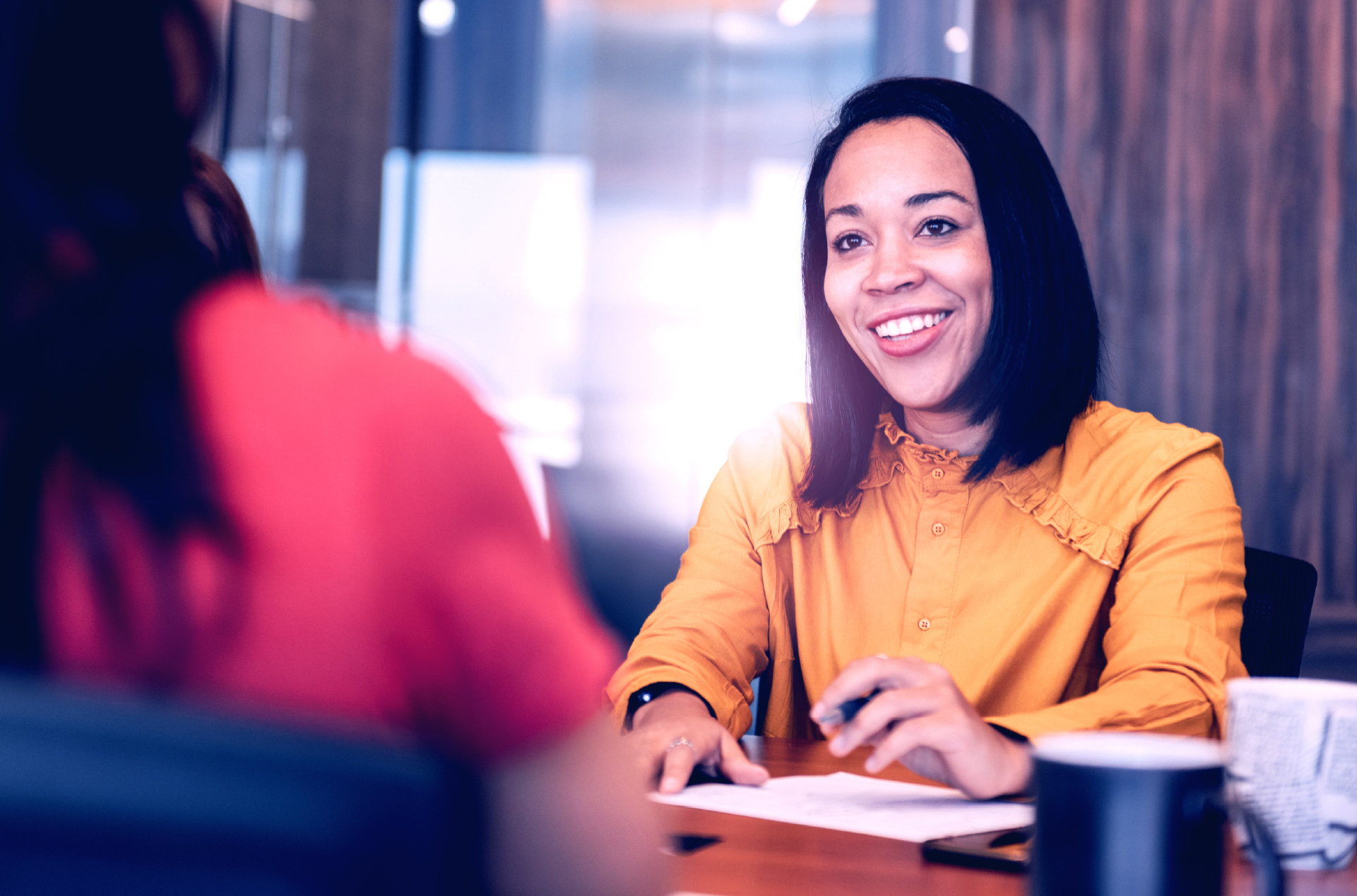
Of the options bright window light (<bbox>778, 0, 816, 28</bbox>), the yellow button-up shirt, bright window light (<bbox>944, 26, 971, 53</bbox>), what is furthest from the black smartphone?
bright window light (<bbox>778, 0, 816, 28</bbox>)

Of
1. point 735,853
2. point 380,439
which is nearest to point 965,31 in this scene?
point 735,853

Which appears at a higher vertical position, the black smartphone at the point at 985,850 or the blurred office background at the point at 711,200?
the blurred office background at the point at 711,200

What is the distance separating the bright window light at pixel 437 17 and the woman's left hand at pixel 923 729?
3.09 m

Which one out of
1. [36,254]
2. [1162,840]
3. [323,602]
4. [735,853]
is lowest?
[735,853]

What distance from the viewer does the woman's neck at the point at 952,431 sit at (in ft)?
5.07

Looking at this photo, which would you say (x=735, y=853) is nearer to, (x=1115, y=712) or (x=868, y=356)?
(x=1115, y=712)

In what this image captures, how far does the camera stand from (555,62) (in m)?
3.49

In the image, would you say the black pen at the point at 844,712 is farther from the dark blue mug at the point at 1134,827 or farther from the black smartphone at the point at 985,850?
the dark blue mug at the point at 1134,827

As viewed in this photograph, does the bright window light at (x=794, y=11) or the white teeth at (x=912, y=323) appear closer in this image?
the white teeth at (x=912, y=323)

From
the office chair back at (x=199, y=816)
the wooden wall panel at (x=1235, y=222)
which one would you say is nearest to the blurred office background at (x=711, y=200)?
the wooden wall panel at (x=1235, y=222)

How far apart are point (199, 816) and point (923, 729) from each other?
0.77 metres

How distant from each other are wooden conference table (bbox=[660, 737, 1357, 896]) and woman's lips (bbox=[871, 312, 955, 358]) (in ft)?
2.59

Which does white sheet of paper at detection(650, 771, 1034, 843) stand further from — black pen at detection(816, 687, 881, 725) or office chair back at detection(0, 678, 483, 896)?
office chair back at detection(0, 678, 483, 896)

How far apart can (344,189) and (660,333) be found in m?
1.13
